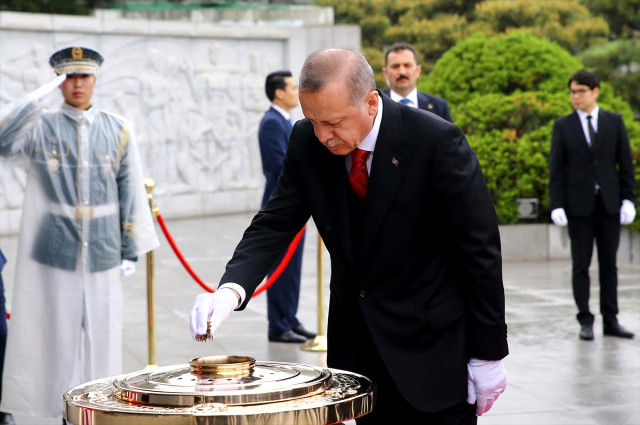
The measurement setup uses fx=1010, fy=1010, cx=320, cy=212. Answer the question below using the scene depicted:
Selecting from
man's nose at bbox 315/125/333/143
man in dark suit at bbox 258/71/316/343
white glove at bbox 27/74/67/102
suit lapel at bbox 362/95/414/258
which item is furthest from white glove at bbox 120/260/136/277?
man's nose at bbox 315/125/333/143

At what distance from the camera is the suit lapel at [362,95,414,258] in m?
2.77

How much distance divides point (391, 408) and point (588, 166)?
4582 mm

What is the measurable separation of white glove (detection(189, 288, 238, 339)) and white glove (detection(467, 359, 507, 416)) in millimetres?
699

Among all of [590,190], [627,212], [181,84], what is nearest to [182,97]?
[181,84]

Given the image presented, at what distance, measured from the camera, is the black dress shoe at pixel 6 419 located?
5047mm

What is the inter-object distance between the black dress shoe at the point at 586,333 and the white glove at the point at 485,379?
13.5 ft

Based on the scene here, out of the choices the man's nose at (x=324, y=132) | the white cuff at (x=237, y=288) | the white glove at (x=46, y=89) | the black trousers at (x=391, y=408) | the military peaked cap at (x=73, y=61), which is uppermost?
the military peaked cap at (x=73, y=61)

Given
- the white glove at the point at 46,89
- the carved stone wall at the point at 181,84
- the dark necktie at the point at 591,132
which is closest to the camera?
the white glove at the point at 46,89

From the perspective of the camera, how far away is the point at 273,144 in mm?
7027

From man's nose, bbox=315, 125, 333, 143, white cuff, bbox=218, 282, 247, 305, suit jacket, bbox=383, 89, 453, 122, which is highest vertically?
suit jacket, bbox=383, 89, 453, 122

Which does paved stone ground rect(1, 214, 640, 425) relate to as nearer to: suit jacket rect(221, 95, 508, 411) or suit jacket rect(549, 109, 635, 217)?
suit jacket rect(549, 109, 635, 217)

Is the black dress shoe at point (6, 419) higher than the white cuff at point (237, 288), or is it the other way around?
the white cuff at point (237, 288)

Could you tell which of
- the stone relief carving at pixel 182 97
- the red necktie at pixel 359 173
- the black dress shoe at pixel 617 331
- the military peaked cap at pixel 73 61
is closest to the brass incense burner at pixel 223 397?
the red necktie at pixel 359 173

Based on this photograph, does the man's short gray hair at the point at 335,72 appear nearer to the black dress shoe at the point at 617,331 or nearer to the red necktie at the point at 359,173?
the red necktie at the point at 359,173
